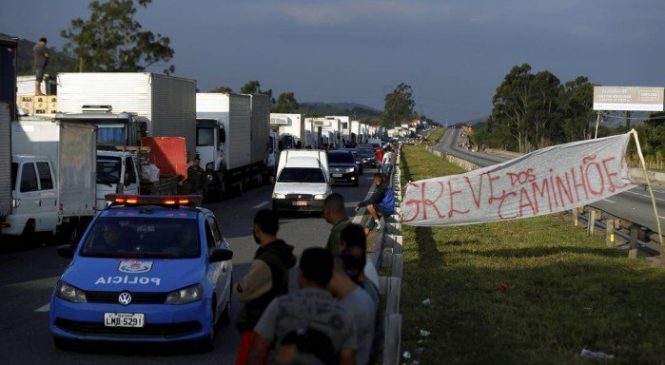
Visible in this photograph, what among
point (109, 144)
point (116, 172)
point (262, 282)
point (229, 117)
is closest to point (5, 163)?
point (116, 172)

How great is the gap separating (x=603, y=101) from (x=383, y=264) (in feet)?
315

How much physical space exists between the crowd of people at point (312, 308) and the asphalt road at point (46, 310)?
309 cm

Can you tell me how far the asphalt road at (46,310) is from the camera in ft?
32.1

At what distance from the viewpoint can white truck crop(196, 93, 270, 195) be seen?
119 ft

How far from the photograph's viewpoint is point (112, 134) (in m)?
27.2

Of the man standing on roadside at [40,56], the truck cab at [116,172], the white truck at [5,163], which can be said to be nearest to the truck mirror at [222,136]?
the man standing on roadside at [40,56]

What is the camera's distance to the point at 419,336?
420 inches

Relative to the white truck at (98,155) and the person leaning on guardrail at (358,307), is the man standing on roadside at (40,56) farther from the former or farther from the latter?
the person leaning on guardrail at (358,307)

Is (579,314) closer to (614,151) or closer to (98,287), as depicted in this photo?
(614,151)

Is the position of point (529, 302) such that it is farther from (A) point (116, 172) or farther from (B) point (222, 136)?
(B) point (222, 136)

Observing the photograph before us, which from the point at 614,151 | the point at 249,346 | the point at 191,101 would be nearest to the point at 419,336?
the point at 249,346

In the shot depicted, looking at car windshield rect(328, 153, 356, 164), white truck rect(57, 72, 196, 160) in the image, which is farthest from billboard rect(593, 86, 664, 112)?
white truck rect(57, 72, 196, 160)

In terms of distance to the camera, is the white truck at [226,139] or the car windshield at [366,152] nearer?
the white truck at [226,139]

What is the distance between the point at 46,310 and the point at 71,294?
2.90 m
